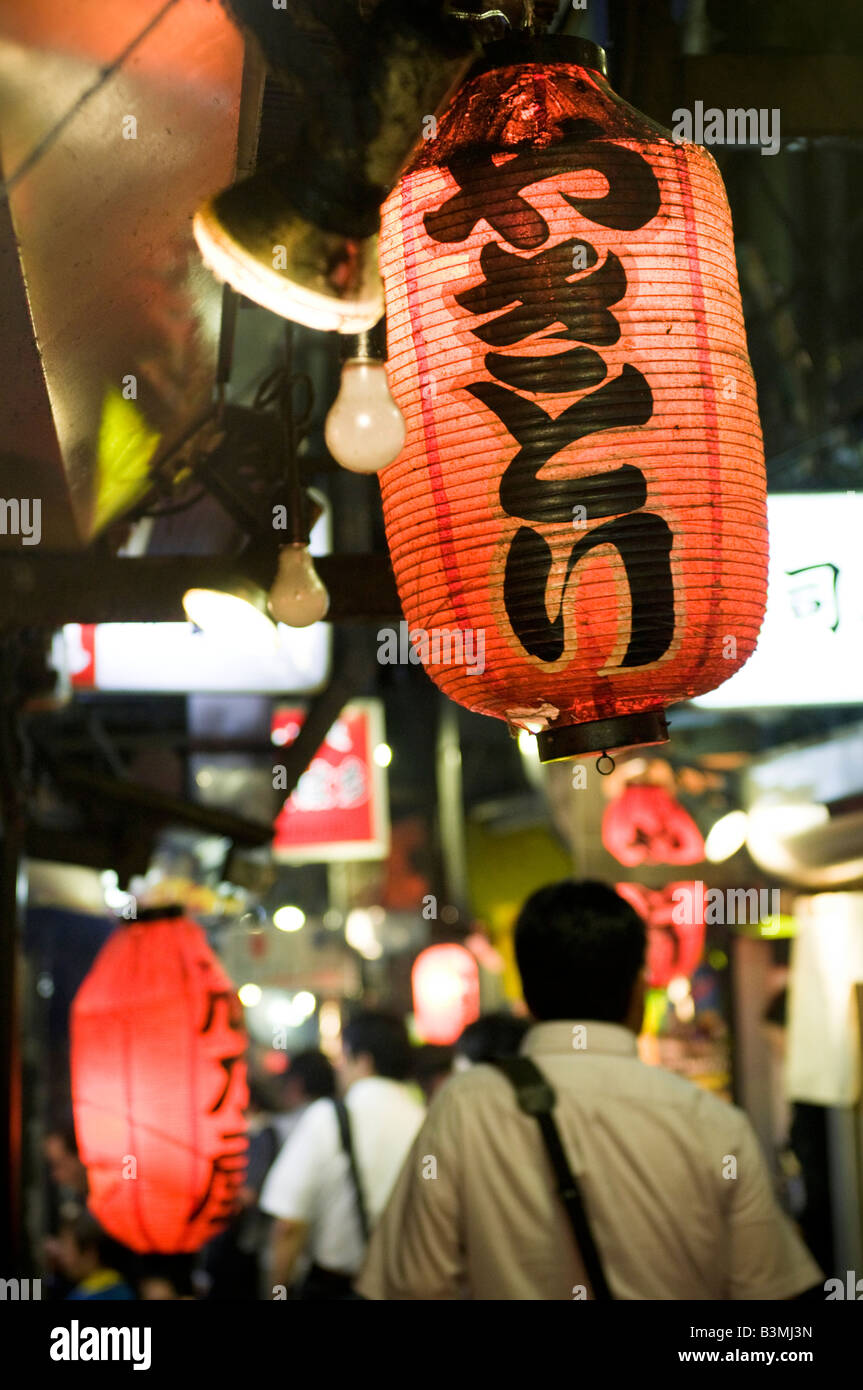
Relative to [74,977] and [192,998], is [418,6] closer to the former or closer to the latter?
[192,998]

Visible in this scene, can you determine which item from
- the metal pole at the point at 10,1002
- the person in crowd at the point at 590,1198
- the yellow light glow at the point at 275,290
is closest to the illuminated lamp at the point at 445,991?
the metal pole at the point at 10,1002

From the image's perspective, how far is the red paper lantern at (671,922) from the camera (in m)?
9.05

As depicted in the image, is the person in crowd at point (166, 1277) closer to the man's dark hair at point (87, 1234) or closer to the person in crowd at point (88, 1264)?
the person in crowd at point (88, 1264)

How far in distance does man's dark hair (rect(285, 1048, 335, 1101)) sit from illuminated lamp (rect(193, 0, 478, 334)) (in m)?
8.10

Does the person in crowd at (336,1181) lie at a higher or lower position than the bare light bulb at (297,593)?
lower

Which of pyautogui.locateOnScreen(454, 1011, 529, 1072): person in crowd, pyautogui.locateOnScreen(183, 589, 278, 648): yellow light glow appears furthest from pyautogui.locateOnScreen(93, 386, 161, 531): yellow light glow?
pyautogui.locateOnScreen(454, 1011, 529, 1072): person in crowd

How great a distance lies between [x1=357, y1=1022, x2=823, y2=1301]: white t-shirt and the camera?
3.64 metres

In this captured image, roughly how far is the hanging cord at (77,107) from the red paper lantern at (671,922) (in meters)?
7.14

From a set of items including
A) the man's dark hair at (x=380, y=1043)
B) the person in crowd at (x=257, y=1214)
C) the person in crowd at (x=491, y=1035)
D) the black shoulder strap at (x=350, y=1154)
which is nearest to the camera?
the person in crowd at (x=491, y=1035)

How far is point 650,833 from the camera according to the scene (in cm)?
904

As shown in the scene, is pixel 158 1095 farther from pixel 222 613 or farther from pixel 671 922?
pixel 671 922

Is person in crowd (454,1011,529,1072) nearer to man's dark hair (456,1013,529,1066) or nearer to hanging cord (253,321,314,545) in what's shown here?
man's dark hair (456,1013,529,1066)
